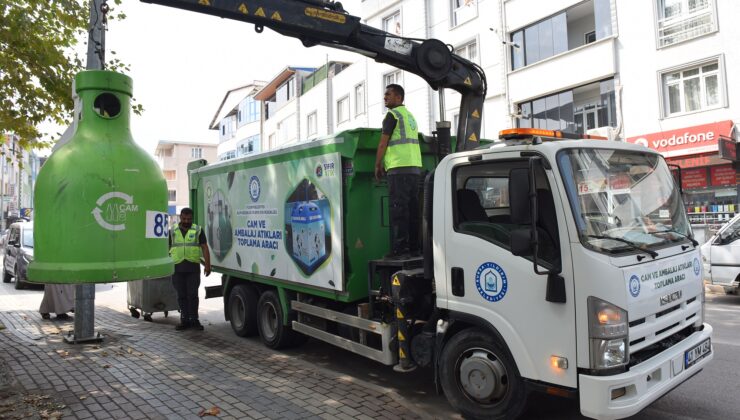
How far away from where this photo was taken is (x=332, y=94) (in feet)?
99.6

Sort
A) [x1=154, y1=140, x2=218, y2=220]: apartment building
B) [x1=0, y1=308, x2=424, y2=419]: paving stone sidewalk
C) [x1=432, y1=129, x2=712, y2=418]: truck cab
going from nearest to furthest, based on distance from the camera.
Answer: [x1=432, y1=129, x2=712, y2=418]: truck cab
[x1=0, y1=308, x2=424, y2=419]: paving stone sidewalk
[x1=154, y1=140, x2=218, y2=220]: apartment building

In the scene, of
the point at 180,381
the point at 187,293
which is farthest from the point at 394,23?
the point at 180,381

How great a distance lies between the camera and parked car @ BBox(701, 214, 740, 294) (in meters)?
9.30

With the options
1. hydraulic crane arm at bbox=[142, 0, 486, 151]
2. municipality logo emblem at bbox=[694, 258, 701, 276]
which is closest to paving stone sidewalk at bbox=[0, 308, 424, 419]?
municipality logo emblem at bbox=[694, 258, 701, 276]

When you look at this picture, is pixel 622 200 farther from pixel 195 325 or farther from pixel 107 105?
pixel 195 325

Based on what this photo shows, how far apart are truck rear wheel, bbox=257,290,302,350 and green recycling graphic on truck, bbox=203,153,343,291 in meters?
0.38

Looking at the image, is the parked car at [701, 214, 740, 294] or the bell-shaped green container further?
the parked car at [701, 214, 740, 294]

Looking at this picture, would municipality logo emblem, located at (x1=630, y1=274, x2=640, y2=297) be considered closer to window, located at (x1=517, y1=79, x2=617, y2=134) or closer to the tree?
the tree

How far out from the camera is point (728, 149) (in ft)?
44.6

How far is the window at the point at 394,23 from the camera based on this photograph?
24303mm

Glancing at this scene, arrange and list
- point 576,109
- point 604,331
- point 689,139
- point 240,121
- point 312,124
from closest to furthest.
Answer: point 604,331, point 689,139, point 576,109, point 312,124, point 240,121

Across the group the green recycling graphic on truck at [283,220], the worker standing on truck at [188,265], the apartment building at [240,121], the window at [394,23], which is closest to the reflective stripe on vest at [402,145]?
the green recycling graphic on truck at [283,220]

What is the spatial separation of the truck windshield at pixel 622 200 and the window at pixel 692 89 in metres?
12.6

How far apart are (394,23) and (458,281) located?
2267 cm
